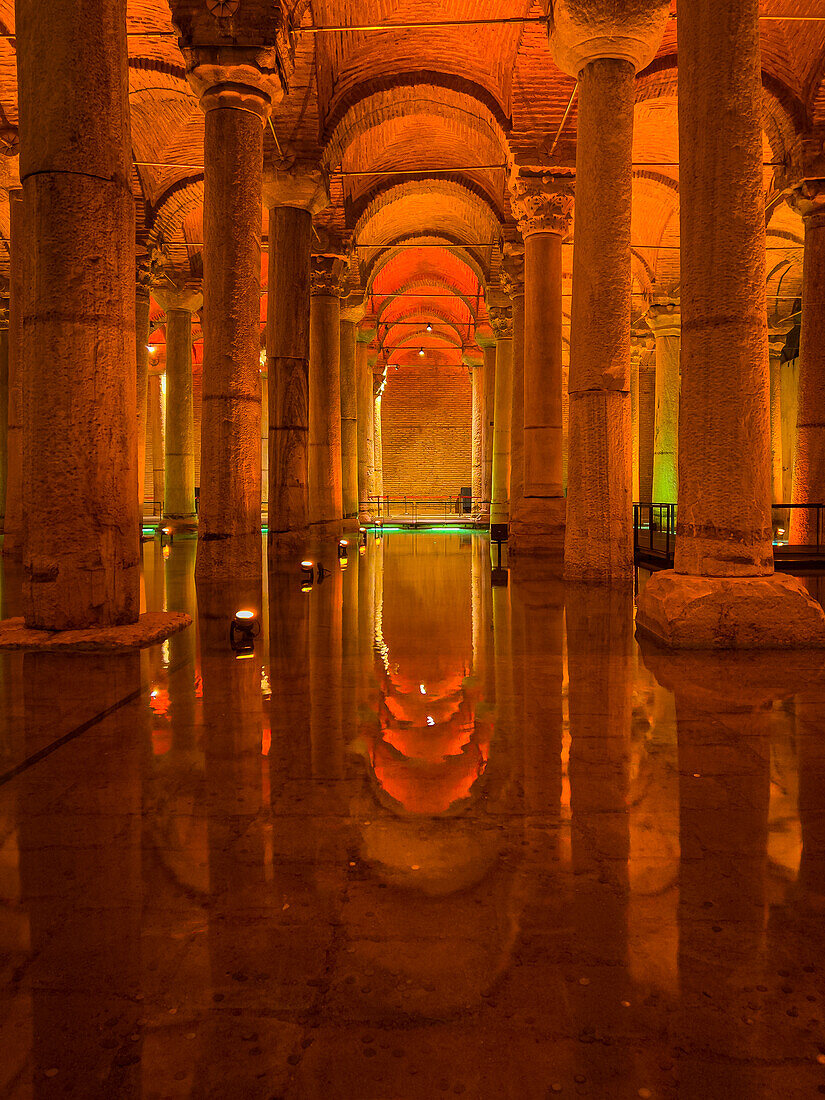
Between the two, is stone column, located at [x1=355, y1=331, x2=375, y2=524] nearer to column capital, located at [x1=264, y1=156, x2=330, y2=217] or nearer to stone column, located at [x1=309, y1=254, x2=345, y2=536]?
stone column, located at [x1=309, y1=254, x2=345, y2=536]

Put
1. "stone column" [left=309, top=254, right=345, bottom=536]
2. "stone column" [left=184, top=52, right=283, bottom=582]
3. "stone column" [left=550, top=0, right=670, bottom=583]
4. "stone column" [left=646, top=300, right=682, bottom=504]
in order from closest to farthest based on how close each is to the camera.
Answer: "stone column" [left=550, top=0, right=670, bottom=583] → "stone column" [left=184, top=52, right=283, bottom=582] → "stone column" [left=309, top=254, right=345, bottom=536] → "stone column" [left=646, top=300, right=682, bottom=504]

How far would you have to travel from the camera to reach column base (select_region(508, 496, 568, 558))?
47.6ft

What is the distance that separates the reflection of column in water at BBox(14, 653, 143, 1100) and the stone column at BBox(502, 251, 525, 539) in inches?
490

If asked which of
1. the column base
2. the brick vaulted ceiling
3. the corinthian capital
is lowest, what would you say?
the column base

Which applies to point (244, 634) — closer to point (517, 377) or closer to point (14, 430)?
point (14, 430)

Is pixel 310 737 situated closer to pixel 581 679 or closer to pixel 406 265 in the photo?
pixel 581 679

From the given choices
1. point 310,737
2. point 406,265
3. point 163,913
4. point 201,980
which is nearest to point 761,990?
point 201,980

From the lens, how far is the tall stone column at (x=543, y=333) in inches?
545

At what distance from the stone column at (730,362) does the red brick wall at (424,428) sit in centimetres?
3765

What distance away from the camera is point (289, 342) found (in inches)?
521

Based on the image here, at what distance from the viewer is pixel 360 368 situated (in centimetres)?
2927

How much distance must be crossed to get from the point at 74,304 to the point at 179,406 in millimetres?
16314

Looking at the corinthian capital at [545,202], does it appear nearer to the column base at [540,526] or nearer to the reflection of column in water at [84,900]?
the column base at [540,526]

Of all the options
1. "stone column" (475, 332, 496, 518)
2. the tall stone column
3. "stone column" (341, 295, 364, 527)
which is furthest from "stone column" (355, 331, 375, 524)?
the tall stone column
